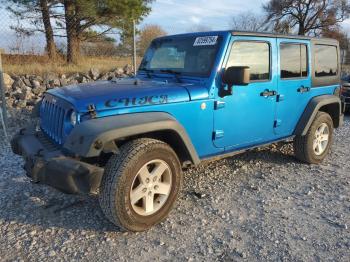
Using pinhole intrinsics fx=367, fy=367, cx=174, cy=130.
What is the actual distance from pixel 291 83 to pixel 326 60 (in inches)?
43.6

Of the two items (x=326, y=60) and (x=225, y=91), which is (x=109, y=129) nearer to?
(x=225, y=91)

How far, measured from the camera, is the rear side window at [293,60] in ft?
15.6

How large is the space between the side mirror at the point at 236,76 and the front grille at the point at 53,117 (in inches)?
65.2

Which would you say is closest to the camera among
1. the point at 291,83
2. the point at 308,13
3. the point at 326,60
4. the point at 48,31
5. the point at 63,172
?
the point at 63,172

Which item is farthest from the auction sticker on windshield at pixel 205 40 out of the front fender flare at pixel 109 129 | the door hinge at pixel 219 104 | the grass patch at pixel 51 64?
the grass patch at pixel 51 64

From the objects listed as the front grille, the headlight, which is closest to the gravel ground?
the front grille

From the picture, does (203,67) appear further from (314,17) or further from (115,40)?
(314,17)

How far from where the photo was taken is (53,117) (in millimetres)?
3717

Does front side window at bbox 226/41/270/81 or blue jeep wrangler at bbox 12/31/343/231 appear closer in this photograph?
blue jeep wrangler at bbox 12/31/343/231

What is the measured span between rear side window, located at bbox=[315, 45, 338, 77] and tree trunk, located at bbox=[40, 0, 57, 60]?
27.7ft

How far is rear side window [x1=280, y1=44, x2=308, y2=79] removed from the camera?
475cm

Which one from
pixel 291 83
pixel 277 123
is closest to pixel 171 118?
pixel 277 123

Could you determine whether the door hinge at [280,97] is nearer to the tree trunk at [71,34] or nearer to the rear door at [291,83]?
the rear door at [291,83]

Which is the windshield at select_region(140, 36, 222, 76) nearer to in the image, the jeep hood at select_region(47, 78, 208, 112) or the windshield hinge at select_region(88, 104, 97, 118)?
the jeep hood at select_region(47, 78, 208, 112)
